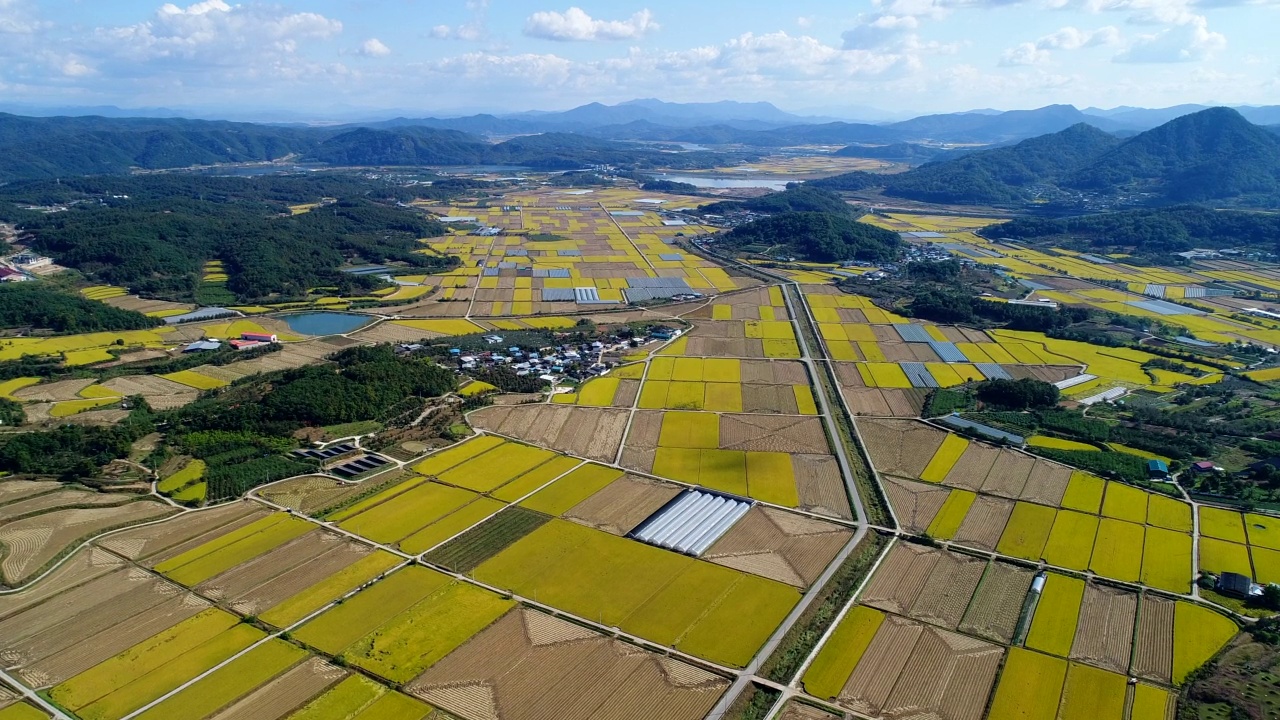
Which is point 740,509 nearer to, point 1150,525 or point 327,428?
point 1150,525

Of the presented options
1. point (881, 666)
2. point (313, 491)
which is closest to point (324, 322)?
point (313, 491)

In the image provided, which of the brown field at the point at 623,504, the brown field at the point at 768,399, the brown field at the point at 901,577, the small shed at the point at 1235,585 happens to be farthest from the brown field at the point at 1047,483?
the brown field at the point at 623,504

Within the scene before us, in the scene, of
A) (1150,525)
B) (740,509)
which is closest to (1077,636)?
(1150,525)

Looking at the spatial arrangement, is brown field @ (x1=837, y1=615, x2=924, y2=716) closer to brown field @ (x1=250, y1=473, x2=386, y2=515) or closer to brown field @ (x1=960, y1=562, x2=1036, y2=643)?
brown field @ (x1=960, y1=562, x2=1036, y2=643)

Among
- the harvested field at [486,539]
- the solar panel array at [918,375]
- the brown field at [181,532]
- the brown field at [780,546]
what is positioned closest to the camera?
the brown field at [780,546]

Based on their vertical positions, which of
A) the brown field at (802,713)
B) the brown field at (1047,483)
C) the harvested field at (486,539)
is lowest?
the brown field at (802,713)

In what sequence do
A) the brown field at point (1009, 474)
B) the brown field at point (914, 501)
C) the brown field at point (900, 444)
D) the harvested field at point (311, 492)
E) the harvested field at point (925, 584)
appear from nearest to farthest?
the harvested field at point (925, 584)
the brown field at point (914, 501)
the harvested field at point (311, 492)
the brown field at point (1009, 474)
the brown field at point (900, 444)

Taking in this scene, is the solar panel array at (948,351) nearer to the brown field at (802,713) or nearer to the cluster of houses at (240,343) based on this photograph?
the brown field at (802,713)

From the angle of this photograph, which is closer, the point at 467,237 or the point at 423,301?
the point at 423,301
